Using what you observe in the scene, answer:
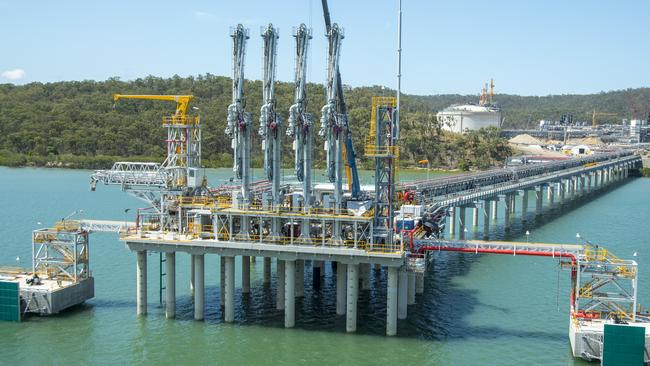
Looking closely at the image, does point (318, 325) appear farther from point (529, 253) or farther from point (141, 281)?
point (529, 253)

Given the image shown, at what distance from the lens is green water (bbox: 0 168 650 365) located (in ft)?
135

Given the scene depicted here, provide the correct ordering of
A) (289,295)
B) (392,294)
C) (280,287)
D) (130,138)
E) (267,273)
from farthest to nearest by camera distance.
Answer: (130,138)
(267,273)
(280,287)
(289,295)
(392,294)

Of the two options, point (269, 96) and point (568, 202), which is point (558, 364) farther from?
point (568, 202)

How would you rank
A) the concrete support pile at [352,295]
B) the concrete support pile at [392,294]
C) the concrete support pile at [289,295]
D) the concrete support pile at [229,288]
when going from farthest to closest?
the concrete support pile at [229,288]
the concrete support pile at [289,295]
the concrete support pile at [352,295]
the concrete support pile at [392,294]

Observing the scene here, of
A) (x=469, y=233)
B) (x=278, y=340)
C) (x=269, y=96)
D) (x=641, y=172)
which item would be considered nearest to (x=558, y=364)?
(x=278, y=340)

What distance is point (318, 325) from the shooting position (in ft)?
150

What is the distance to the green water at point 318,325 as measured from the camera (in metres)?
41.2

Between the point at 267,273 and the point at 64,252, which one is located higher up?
the point at 64,252

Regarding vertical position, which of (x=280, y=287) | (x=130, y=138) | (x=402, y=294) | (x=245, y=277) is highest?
(x=130, y=138)

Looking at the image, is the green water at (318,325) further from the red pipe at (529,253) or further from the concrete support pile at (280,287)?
the red pipe at (529,253)

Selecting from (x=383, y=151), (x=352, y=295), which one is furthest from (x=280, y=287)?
(x=383, y=151)

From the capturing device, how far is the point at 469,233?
85188mm

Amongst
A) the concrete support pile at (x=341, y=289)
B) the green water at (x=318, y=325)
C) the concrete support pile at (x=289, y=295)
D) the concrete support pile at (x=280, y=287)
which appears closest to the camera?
the green water at (x=318, y=325)

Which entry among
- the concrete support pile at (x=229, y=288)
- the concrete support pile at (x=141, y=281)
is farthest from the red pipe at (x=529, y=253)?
the concrete support pile at (x=141, y=281)
